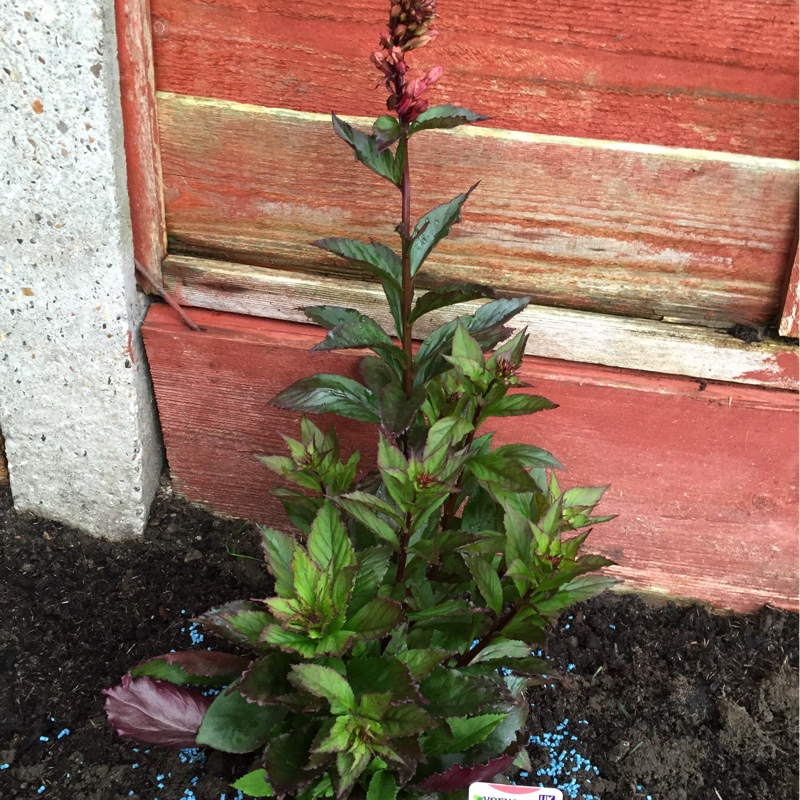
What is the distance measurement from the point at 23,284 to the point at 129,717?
1.03 meters

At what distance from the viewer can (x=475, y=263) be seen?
76.2 inches

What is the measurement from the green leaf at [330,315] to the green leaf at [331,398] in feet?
0.45

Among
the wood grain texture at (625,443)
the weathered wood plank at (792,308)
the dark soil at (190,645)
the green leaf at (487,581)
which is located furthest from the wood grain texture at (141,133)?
the weathered wood plank at (792,308)

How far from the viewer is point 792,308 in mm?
1849

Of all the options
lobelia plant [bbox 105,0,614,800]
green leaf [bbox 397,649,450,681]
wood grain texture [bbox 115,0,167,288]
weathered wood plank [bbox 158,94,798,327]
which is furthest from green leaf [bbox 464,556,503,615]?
wood grain texture [bbox 115,0,167,288]

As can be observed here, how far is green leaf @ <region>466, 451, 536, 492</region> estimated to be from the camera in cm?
142

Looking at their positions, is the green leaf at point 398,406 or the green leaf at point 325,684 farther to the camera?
the green leaf at point 398,406

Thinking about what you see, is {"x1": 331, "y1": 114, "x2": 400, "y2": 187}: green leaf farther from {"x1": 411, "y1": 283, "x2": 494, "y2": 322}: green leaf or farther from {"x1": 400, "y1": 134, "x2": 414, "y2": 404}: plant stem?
{"x1": 411, "y1": 283, "x2": 494, "y2": 322}: green leaf

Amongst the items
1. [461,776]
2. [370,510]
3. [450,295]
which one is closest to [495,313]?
[450,295]

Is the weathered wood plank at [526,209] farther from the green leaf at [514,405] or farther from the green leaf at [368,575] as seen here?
the green leaf at [368,575]

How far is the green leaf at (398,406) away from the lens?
4.81ft

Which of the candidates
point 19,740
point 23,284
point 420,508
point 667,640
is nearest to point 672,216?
point 420,508

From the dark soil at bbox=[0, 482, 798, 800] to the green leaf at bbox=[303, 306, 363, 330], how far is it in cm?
82

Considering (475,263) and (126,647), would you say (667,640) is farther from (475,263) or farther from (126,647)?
(126,647)
